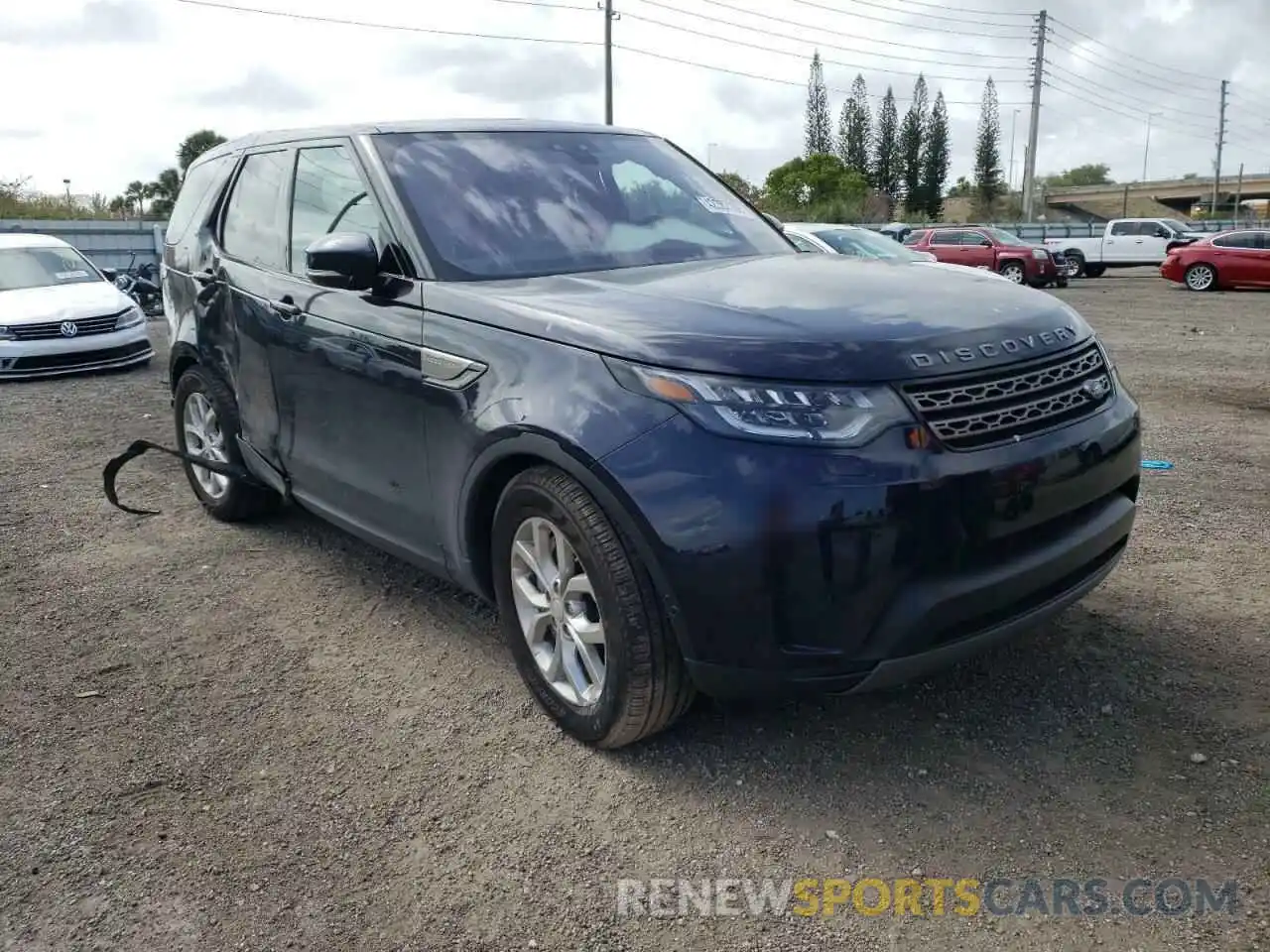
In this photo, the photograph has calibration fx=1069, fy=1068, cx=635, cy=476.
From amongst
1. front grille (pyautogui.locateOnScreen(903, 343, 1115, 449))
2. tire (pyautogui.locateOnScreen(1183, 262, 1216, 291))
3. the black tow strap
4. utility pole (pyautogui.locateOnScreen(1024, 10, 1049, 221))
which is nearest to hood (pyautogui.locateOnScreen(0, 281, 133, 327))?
the black tow strap

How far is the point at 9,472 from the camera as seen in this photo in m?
6.91

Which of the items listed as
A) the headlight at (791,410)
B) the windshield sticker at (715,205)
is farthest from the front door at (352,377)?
the windshield sticker at (715,205)

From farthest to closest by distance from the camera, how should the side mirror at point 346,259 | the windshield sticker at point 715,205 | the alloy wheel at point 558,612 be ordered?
1. the windshield sticker at point 715,205
2. the side mirror at point 346,259
3. the alloy wheel at point 558,612

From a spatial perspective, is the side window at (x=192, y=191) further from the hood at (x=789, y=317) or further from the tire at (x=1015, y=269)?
the tire at (x=1015, y=269)

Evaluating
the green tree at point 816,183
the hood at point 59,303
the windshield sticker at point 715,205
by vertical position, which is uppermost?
the green tree at point 816,183

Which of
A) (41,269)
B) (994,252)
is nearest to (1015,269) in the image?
(994,252)

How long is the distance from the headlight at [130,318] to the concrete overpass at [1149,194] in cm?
10725

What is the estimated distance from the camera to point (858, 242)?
14.6 m

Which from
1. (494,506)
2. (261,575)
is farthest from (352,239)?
(261,575)

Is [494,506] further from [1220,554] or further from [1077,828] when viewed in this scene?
[1220,554]

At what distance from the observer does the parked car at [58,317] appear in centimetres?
1102

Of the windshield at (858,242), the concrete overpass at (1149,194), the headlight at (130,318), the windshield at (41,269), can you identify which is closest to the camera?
the headlight at (130,318)

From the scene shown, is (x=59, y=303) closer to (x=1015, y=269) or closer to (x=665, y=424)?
(x=665, y=424)

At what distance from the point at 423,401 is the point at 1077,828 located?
7.32 feet
